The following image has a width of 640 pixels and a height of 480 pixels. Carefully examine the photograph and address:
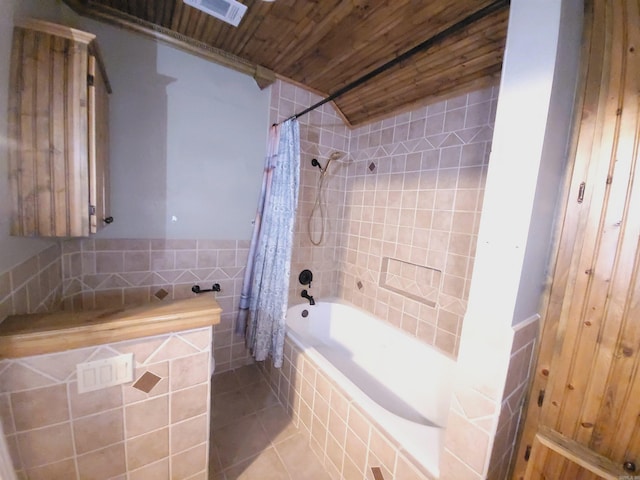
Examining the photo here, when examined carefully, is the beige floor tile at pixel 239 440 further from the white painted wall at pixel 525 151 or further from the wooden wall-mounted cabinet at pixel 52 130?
the white painted wall at pixel 525 151

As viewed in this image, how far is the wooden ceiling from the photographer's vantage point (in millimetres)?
1191

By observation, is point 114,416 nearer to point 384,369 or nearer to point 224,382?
point 224,382

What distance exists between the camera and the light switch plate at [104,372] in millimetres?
751

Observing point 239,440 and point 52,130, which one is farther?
point 239,440

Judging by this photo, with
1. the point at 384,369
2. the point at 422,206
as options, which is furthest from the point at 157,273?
the point at 422,206

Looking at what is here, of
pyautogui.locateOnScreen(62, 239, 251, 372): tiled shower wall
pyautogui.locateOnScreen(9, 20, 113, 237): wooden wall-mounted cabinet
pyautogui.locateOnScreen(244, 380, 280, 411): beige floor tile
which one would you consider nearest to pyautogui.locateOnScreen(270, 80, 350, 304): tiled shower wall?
pyautogui.locateOnScreen(62, 239, 251, 372): tiled shower wall

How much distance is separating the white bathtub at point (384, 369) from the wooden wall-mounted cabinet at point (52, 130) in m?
1.35

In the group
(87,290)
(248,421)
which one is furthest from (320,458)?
(87,290)

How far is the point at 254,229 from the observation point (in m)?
1.88

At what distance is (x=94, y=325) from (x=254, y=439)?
124 centimetres

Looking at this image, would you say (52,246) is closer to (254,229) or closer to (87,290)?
(87,290)

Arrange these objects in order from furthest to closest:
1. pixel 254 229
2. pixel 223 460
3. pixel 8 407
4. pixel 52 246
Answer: pixel 254 229, pixel 223 460, pixel 52 246, pixel 8 407

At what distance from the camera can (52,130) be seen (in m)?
0.83

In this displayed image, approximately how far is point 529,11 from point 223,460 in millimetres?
2319
